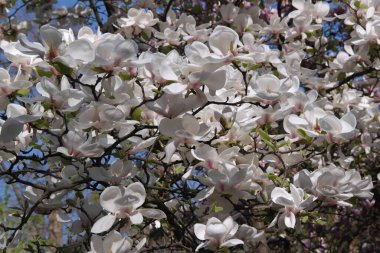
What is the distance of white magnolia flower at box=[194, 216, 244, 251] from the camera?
40.5 inches

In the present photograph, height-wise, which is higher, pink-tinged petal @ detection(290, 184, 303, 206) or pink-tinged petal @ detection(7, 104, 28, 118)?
pink-tinged petal @ detection(7, 104, 28, 118)

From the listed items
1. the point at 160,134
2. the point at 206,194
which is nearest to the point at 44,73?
the point at 160,134

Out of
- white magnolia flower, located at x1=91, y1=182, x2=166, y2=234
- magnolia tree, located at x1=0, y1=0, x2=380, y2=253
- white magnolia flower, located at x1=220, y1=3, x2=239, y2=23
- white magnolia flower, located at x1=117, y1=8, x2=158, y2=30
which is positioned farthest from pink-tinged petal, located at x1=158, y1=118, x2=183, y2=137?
white magnolia flower, located at x1=220, y1=3, x2=239, y2=23

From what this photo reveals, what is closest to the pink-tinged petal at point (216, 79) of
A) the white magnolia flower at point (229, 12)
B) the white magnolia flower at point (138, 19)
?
the white magnolia flower at point (138, 19)

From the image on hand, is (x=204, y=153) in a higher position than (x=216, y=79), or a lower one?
lower

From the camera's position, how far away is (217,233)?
103 centimetres

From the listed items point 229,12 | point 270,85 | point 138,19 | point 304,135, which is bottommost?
point 229,12

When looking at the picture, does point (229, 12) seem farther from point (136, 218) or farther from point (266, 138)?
point (136, 218)

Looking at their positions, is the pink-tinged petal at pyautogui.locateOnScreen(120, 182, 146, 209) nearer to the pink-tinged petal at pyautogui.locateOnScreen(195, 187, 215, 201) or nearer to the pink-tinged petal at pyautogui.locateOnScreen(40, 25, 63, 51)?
the pink-tinged petal at pyautogui.locateOnScreen(195, 187, 215, 201)

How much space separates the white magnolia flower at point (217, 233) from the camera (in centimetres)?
103

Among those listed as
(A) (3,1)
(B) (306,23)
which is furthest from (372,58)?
(A) (3,1)

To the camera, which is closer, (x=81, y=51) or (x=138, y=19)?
(x=81, y=51)

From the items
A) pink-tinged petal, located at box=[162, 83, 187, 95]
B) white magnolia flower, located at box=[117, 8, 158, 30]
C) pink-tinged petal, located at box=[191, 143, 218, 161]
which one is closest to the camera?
pink-tinged petal, located at box=[162, 83, 187, 95]

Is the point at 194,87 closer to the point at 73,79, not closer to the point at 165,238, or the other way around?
the point at 73,79
